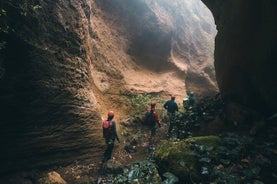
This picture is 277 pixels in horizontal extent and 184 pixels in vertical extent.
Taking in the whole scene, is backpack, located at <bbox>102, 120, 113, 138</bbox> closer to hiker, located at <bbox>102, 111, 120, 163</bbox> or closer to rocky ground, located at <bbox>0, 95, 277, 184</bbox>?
hiker, located at <bbox>102, 111, 120, 163</bbox>

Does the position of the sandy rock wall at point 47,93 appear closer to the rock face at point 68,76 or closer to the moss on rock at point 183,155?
the rock face at point 68,76

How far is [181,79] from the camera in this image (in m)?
18.8

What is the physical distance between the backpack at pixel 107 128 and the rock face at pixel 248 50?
4.76 metres

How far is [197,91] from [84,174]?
12.2 meters

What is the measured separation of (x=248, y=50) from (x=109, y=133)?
216 inches

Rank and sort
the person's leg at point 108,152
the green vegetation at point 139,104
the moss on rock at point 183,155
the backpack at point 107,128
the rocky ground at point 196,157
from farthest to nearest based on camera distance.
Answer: the green vegetation at point 139,104 < the person's leg at point 108,152 < the backpack at point 107,128 < the moss on rock at point 183,155 < the rocky ground at point 196,157

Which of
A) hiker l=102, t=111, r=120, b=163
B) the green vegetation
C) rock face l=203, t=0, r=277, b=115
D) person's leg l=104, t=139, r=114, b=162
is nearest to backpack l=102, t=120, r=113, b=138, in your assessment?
hiker l=102, t=111, r=120, b=163

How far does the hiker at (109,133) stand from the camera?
9734mm

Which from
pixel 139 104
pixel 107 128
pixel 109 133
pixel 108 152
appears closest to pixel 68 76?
pixel 107 128

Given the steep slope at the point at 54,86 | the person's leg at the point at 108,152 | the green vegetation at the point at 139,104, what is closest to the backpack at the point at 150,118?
the green vegetation at the point at 139,104

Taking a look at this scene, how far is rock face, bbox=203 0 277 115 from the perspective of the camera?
7.48 meters

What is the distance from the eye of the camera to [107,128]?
974 cm

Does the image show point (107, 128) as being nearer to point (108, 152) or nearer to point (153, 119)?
point (108, 152)

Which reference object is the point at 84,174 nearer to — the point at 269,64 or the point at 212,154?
the point at 212,154
